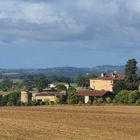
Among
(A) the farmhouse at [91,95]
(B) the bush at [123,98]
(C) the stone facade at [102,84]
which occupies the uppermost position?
(C) the stone facade at [102,84]

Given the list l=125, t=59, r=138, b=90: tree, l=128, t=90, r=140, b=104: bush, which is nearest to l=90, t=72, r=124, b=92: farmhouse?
l=125, t=59, r=138, b=90: tree

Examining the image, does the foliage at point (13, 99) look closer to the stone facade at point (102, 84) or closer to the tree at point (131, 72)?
the tree at point (131, 72)

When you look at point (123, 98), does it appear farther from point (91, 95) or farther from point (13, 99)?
Answer: point (13, 99)

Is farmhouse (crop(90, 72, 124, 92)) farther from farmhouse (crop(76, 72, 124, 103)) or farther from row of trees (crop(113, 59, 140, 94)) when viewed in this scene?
row of trees (crop(113, 59, 140, 94))

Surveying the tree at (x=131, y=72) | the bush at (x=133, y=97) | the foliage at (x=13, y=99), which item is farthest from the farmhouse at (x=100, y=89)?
the bush at (x=133, y=97)

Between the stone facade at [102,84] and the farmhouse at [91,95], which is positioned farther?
the stone facade at [102,84]

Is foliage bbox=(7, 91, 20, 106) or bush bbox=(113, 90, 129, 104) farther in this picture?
foliage bbox=(7, 91, 20, 106)

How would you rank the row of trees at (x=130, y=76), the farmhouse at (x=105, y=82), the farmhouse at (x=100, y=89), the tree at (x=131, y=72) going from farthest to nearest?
1. the farmhouse at (x=105, y=82)
2. the tree at (x=131, y=72)
3. the row of trees at (x=130, y=76)
4. the farmhouse at (x=100, y=89)

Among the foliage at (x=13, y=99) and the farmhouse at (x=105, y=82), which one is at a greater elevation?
the farmhouse at (x=105, y=82)

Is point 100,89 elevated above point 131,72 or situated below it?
below

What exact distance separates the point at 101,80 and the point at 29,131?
124576 millimetres

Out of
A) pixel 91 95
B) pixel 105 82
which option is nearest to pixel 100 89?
pixel 105 82

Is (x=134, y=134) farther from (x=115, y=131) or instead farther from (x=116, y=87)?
(x=116, y=87)

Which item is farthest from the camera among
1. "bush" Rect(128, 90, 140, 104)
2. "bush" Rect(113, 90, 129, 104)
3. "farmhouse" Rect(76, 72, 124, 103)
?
"farmhouse" Rect(76, 72, 124, 103)
